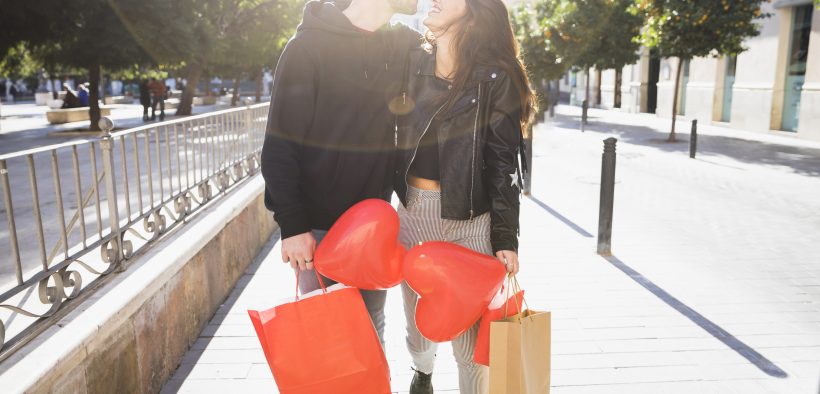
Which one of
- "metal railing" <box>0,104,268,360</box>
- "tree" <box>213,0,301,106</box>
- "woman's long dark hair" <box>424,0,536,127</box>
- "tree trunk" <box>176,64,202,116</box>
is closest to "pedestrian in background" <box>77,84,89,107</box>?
"tree trunk" <box>176,64,202,116</box>

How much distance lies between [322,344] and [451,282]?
1.57ft

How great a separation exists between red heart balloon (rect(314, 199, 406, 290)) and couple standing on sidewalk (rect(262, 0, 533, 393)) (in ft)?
0.39

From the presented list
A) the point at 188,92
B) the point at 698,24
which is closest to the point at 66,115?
the point at 188,92

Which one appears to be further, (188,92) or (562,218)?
(188,92)

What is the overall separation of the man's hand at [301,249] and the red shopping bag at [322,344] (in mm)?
158

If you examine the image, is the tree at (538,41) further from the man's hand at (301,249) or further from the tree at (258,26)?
the man's hand at (301,249)

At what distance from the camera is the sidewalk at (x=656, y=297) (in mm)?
3447

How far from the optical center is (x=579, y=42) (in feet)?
68.1

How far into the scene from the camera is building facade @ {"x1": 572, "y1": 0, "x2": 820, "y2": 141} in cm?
1633

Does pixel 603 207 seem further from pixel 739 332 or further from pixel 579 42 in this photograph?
pixel 579 42

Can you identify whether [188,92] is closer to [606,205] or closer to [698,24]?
[698,24]

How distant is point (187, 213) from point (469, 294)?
2875 millimetres

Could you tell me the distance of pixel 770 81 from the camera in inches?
717

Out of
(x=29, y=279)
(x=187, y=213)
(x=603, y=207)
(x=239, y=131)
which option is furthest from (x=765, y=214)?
(x=29, y=279)
